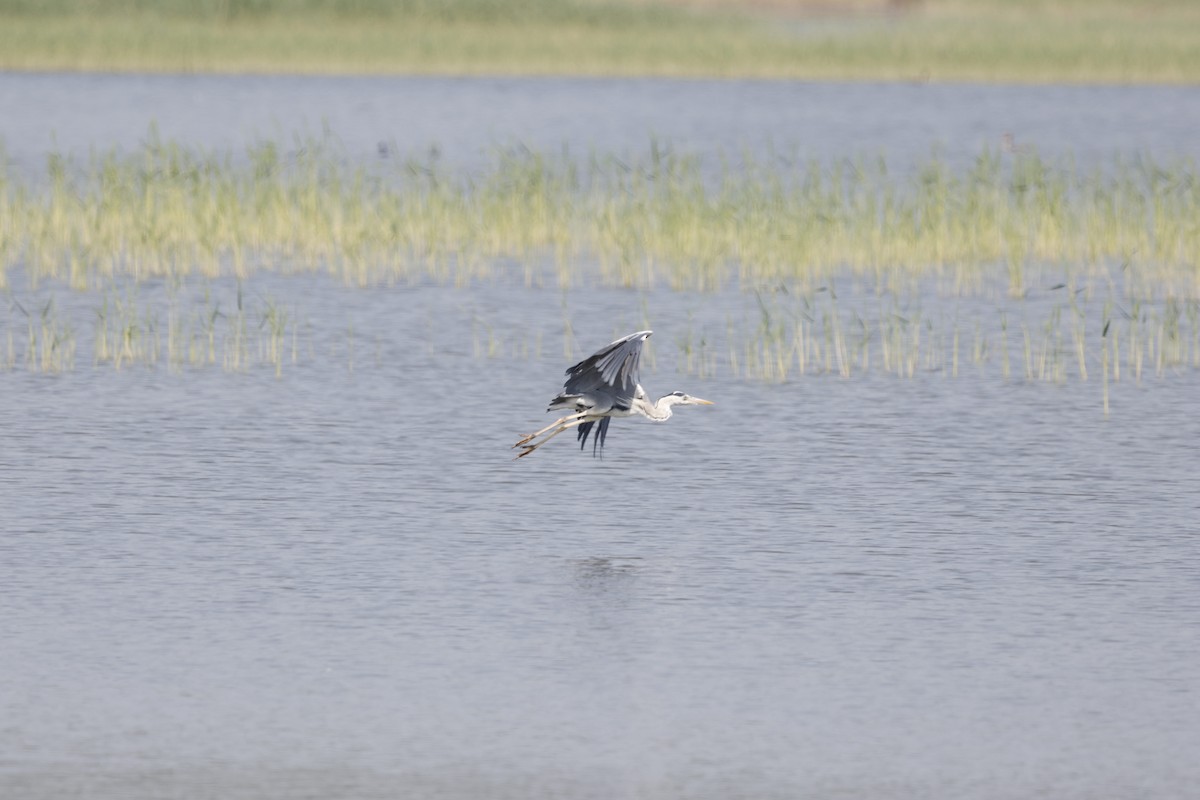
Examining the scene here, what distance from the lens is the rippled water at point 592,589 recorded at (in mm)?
6348

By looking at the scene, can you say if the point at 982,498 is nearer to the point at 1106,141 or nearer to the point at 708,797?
the point at 708,797

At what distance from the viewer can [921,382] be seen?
13469mm

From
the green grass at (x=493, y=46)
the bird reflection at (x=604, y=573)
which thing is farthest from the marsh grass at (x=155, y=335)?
the green grass at (x=493, y=46)

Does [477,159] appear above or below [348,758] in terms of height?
above

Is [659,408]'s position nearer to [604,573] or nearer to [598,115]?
[604,573]

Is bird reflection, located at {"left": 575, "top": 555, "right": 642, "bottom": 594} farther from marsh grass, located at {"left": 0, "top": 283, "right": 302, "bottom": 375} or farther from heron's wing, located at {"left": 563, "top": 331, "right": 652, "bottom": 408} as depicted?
marsh grass, located at {"left": 0, "top": 283, "right": 302, "bottom": 375}

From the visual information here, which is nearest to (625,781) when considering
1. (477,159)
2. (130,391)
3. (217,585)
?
(217,585)

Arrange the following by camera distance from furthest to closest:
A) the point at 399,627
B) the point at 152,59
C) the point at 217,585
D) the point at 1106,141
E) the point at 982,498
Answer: the point at 152,59, the point at 1106,141, the point at 982,498, the point at 217,585, the point at 399,627

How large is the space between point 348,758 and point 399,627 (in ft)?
4.79

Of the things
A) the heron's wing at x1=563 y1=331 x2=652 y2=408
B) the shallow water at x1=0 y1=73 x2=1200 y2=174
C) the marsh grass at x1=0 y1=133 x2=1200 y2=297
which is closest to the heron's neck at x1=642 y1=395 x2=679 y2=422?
the heron's wing at x1=563 y1=331 x2=652 y2=408

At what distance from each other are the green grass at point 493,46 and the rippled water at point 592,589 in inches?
944

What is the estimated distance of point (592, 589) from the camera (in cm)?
837

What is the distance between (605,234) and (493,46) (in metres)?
21.3

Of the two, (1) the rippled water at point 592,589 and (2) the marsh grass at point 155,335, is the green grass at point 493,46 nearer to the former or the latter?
(2) the marsh grass at point 155,335
